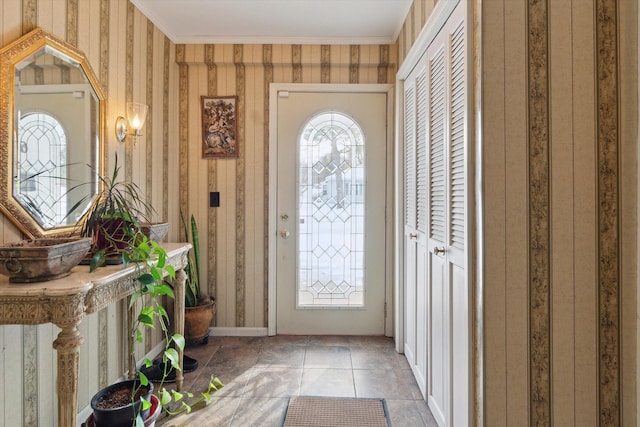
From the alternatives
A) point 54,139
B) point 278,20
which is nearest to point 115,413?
point 54,139

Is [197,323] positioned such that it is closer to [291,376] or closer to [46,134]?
[291,376]

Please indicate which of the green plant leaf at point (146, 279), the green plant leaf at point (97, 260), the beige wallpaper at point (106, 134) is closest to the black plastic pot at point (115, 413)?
the beige wallpaper at point (106, 134)

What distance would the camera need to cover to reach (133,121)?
251cm

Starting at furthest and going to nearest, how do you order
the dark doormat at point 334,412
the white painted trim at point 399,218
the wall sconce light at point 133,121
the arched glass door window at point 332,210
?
the arched glass door window at point 332,210, the white painted trim at point 399,218, the wall sconce light at point 133,121, the dark doormat at point 334,412

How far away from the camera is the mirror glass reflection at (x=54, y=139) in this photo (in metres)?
1.65

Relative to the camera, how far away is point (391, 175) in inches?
127

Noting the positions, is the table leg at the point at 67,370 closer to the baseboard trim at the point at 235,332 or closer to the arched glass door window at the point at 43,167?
the arched glass door window at the point at 43,167

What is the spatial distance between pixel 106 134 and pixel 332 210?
1.77 meters

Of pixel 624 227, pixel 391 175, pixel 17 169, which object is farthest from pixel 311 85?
pixel 624 227

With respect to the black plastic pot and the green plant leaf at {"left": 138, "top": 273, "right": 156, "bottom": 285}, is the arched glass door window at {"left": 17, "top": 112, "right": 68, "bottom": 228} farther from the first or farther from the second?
the black plastic pot

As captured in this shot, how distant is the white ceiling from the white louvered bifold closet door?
1.88ft

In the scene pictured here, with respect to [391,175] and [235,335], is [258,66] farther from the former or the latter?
[235,335]

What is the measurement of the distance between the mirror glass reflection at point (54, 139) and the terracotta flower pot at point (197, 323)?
1289 millimetres

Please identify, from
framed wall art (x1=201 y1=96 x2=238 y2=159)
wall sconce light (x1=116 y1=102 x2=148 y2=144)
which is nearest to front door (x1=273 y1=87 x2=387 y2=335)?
framed wall art (x1=201 y1=96 x2=238 y2=159)
